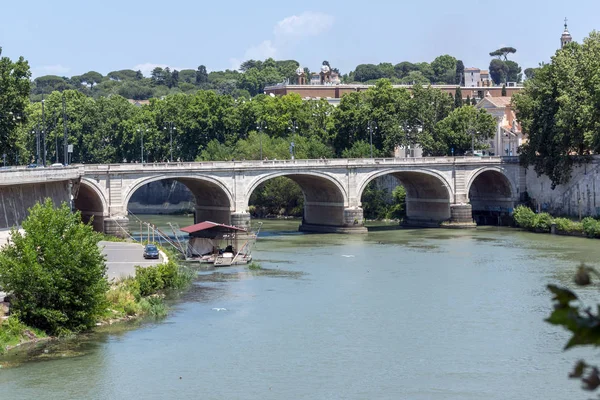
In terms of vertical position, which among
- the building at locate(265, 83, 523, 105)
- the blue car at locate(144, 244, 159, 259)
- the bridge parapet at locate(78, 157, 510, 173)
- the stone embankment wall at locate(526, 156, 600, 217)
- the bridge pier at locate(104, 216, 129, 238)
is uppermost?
the building at locate(265, 83, 523, 105)

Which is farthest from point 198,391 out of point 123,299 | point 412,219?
point 412,219

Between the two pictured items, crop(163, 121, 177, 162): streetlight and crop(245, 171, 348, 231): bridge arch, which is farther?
crop(163, 121, 177, 162): streetlight

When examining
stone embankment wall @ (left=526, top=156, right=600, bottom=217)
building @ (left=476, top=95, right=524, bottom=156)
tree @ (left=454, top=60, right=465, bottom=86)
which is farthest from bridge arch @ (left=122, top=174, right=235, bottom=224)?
tree @ (left=454, top=60, right=465, bottom=86)

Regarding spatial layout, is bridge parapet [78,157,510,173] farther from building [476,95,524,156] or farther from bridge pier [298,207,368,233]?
building [476,95,524,156]

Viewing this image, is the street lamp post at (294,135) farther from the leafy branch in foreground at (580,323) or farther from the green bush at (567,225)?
the leafy branch in foreground at (580,323)

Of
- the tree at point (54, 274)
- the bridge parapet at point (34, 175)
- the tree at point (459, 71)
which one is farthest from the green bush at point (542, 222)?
the tree at point (459, 71)

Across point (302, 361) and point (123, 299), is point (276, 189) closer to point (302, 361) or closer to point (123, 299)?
point (123, 299)

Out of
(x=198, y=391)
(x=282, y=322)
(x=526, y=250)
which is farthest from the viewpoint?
(x=526, y=250)

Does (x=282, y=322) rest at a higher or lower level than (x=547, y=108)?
lower
